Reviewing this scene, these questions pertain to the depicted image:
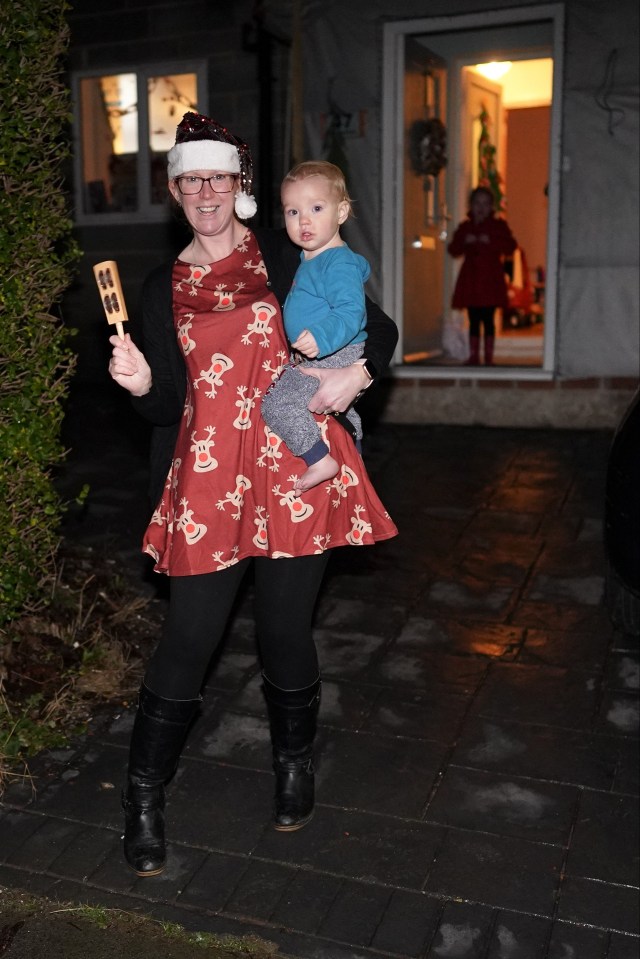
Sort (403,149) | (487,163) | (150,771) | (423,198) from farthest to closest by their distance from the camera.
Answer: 1. (487,163)
2. (423,198)
3. (403,149)
4. (150,771)

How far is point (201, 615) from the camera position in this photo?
104 inches

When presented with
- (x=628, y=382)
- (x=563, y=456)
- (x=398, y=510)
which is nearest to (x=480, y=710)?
(x=398, y=510)

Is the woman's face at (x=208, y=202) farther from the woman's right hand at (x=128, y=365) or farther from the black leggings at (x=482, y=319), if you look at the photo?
the black leggings at (x=482, y=319)

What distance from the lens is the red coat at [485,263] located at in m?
9.59

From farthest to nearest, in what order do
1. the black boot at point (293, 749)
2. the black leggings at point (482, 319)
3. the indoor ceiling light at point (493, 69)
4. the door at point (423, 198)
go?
1. the indoor ceiling light at point (493, 69)
2. the black leggings at point (482, 319)
3. the door at point (423, 198)
4. the black boot at point (293, 749)

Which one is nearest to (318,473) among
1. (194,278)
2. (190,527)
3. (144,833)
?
(190,527)

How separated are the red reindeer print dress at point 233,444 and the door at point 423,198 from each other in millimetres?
6970

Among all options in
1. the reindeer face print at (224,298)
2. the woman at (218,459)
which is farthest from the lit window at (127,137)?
the reindeer face print at (224,298)

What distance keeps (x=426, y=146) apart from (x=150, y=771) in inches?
307

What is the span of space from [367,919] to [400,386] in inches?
274

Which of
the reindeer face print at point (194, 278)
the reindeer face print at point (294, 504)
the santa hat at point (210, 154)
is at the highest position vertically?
the santa hat at point (210, 154)

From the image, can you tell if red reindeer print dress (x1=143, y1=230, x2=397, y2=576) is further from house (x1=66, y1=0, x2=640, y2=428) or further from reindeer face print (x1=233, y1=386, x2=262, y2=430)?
house (x1=66, y1=0, x2=640, y2=428)

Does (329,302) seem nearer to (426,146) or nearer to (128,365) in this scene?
(128,365)

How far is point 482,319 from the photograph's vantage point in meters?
9.84
